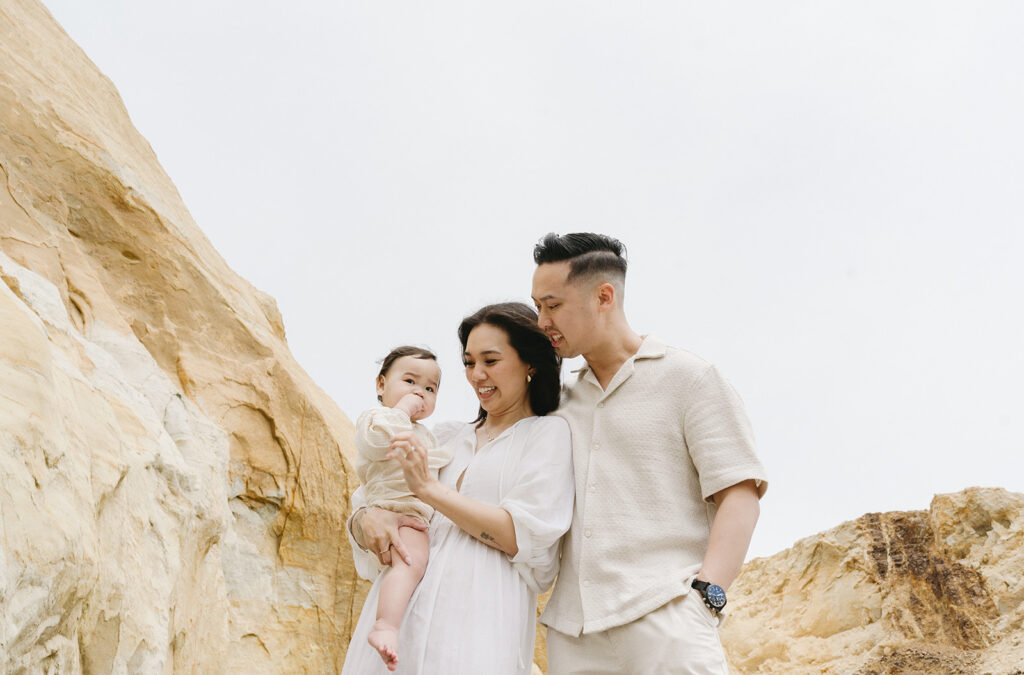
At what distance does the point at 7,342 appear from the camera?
98.7 inches

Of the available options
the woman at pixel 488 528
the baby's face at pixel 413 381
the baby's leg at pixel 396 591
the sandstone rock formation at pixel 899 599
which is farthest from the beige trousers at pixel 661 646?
the sandstone rock formation at pixel 899 599

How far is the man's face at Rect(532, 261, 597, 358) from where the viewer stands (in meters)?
3.30

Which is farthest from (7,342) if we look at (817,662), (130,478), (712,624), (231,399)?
(817,662)

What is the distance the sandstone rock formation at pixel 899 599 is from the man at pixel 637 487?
4.84m

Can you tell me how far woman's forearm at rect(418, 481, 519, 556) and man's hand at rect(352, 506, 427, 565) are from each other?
0.69ft

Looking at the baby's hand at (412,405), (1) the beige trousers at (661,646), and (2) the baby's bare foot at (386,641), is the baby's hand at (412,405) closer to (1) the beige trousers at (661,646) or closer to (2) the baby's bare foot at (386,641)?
(2) the baby's bare foot at (386,641)

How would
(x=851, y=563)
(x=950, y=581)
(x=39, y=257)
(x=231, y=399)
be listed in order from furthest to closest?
(x=851, y=563), (x=950, y=581), (x=231, y=399), (x=39, y=257)

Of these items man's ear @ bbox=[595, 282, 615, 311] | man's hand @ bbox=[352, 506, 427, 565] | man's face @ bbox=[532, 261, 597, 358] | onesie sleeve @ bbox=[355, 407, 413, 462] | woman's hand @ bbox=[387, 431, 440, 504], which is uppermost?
man's ear @ bbox=[595, 282, 615, 311]

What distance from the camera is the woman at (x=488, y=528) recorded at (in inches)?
114

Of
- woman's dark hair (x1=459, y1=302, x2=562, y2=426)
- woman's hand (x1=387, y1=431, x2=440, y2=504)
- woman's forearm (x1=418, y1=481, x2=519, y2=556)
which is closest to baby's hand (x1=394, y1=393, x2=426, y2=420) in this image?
woman's dark hair (x1=459, y1=302, x2=562, y2=426)

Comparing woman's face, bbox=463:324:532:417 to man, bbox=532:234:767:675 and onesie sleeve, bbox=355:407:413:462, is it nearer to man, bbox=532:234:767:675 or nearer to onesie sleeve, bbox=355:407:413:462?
man, bbox=532:234:767:675

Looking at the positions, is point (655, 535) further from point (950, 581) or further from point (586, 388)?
point (950, 581)

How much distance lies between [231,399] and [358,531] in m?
2.51

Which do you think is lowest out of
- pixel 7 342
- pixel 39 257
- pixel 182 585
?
pixel 182 585
